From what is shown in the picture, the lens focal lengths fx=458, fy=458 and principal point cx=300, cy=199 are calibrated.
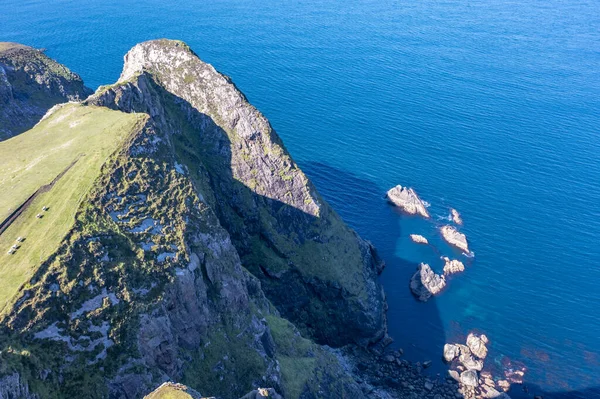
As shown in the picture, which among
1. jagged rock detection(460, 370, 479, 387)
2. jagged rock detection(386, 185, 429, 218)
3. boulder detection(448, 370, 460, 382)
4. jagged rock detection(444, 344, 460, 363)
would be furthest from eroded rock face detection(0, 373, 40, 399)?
jagged rock detection(386, 185, 429, 218)

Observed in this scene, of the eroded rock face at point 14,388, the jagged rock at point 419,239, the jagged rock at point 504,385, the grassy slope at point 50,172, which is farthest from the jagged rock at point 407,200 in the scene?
the eroded rock face at point 14,388

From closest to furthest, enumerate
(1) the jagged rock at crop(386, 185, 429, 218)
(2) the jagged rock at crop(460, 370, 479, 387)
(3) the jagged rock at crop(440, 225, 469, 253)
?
(2) the jagged rock at crop(460, 370, 479, 387) < (3) the jagged rock at crop(440, 225, 469, 253) < (1) the jagged rock at crop(386, 185, 429, 218)

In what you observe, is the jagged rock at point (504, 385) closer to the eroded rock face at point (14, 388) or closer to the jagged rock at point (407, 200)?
the jagged rock at point (407, 200)

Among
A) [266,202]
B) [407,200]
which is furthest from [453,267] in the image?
[266,202]

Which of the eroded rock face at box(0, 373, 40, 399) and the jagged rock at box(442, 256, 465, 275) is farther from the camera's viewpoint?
the jagged rock at box(442, 256, 465, 275)

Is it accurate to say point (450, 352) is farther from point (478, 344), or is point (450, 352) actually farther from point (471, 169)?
point (471, 169)

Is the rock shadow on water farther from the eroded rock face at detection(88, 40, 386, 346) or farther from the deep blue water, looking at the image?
the eroded rock face at detection(88, 40, 386, 346)
